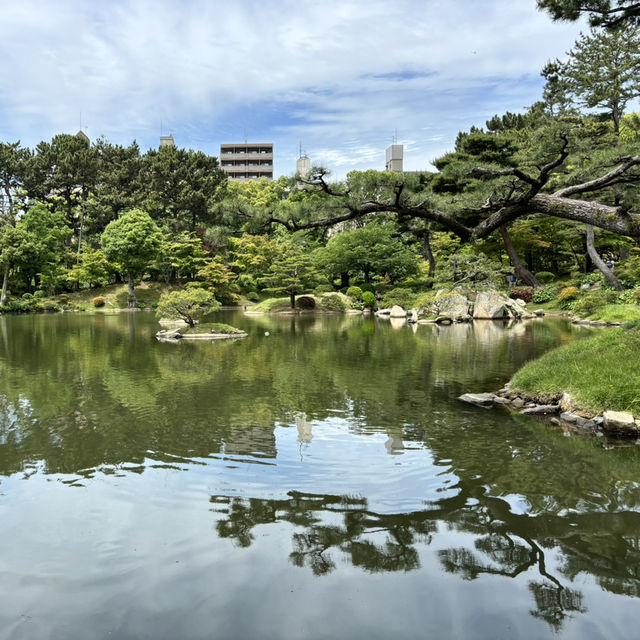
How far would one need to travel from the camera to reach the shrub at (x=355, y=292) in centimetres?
3444

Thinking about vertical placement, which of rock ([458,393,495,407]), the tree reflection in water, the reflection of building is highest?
the tree reflection in water

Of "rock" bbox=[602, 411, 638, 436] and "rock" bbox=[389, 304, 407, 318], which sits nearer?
"rock" bbox=[602, 411, 638, 436]

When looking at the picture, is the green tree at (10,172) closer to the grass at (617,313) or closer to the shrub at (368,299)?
the shrub at (368,299)

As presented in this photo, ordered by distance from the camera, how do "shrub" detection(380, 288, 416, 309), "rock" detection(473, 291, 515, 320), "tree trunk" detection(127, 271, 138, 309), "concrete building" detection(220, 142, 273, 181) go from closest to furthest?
"rock" detection(473, 291, 515, 320) → "shrub" detection(380, 288, 416, 309) → "tree trunk" detection(127, 271, 138, 309) → "concrete building" detection(220, 142, 273, 181)

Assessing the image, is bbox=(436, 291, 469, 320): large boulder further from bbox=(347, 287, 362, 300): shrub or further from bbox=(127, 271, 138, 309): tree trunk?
bbox=(127, 271, 138, 309): tree trunk

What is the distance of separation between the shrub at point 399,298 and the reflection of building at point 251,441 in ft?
79.0

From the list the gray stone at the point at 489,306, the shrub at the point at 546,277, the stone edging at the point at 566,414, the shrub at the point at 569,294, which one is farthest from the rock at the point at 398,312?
→ the stone edging at the point at 566,414

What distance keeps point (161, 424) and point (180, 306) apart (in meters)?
13.1

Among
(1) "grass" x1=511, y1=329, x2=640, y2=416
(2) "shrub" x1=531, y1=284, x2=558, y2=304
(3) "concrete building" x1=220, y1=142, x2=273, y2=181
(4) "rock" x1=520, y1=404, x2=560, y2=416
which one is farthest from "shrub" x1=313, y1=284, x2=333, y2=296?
(3) "concrete building" x1=220, y1=142, x2=273, y2=181

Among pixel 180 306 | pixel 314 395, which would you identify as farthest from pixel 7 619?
pixel 180 306

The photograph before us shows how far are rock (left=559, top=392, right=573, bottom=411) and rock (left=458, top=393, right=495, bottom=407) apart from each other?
1043 mm

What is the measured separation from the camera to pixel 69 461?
220 inches

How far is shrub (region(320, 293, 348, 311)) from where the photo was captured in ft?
107

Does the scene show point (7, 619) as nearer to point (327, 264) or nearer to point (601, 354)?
point (601, 354)
